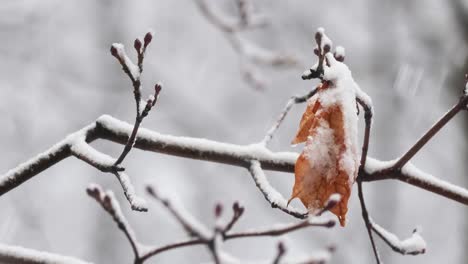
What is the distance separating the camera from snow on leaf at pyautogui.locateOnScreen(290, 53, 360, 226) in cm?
154

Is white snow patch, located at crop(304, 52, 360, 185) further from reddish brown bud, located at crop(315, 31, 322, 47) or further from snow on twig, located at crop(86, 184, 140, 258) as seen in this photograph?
snow on twig, located at crop(86, 184, 140, 258)

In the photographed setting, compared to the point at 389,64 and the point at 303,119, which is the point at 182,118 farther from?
the point at 303,119

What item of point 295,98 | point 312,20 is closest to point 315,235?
point 312,20

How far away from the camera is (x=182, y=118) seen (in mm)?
12102

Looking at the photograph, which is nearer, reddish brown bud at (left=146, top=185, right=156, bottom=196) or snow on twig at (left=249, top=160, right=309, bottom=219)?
reddish brown bud at (left=146, top=185, right=156, bottom=196)

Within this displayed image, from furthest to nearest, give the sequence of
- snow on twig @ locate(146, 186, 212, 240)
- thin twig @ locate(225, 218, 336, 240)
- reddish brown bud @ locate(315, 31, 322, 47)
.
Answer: reddish brown bud @ locate(315, 31, 322, 47) → thin twig @ locate(225, 218, 336, 240) → snow on twig @ locate(146, 186, 212, 240)

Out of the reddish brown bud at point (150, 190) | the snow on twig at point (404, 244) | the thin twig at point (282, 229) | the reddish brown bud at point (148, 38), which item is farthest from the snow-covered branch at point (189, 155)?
the reddish brown bud at point (150, 190)

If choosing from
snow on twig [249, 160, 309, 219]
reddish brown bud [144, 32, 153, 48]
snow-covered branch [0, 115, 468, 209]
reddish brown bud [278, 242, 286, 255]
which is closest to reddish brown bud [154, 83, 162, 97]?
reddish brown bud [144, 32, 153, 48]

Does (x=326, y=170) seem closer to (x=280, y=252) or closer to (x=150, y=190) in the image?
(x=280, y=252)

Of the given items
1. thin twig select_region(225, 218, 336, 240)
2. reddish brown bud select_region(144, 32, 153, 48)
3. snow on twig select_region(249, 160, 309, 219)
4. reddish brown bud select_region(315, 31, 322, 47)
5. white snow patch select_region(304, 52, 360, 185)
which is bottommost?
snow on twig select_region(249, 160, 309, 219)

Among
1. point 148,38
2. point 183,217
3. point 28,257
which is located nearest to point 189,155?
point 148,38

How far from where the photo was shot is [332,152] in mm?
1553

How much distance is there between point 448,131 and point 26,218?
9229 millimetres

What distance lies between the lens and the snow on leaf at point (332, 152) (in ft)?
5.05
